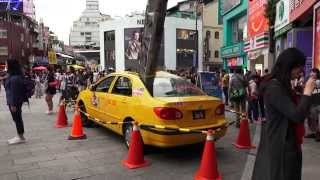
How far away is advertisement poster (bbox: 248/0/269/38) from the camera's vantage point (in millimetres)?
21916

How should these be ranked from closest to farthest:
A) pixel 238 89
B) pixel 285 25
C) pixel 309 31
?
pixel 238 89 < pixel 309 31 < pixel 285 25

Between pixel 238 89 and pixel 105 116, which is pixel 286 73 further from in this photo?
pixel 238 89

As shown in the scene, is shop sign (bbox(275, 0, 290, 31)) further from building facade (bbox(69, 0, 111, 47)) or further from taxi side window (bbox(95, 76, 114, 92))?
building facade (bbox(69, 0, 111, 47))

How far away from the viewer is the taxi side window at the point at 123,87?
27.2ft

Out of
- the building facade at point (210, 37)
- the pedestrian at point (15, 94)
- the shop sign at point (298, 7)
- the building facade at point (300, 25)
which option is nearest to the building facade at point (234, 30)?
the building facade at point (300, 25)

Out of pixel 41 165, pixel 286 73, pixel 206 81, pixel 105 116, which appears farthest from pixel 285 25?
pixel 286 73

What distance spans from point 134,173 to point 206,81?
10.8 meters

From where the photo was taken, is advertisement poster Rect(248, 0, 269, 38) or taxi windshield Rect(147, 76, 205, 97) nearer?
taxi windshield Rect(147, 76, 205, 97)

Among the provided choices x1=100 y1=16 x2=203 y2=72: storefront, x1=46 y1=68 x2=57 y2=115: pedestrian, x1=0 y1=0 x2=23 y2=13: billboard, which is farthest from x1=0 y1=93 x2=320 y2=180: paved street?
x1=0 y1=0 x2=23 y2=13: billboard

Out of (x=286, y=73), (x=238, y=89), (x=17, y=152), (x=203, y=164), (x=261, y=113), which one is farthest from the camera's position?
(x=261, y=113)

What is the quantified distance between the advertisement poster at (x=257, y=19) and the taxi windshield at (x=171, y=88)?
46.3 ft

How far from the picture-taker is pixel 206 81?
1702 centimetres

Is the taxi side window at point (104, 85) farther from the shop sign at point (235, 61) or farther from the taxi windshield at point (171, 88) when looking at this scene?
the shop sign at point (235, 61)

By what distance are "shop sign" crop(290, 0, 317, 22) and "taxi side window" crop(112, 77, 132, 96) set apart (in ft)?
22.2
